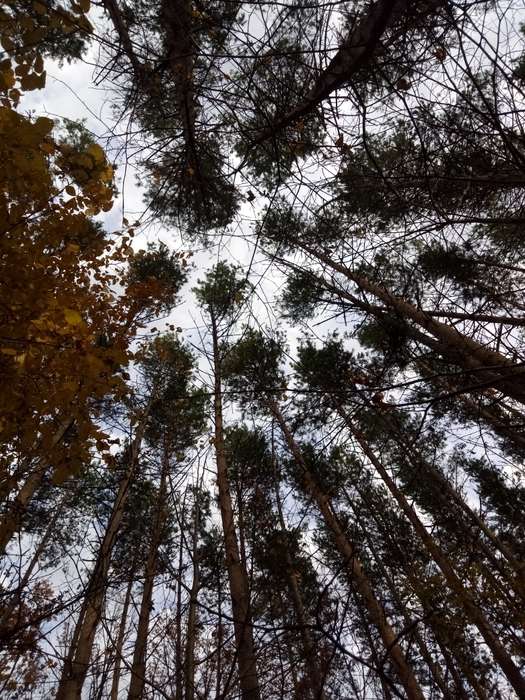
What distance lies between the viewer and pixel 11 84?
5.34ft

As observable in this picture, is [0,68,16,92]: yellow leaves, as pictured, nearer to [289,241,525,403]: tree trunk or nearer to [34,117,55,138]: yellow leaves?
[34,117,55,138]: yellow leaves

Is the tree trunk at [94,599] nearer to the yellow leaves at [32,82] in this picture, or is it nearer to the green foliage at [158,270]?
the yellow leaves at [32,82]

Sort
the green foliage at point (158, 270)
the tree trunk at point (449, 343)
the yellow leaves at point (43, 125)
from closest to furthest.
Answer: the yellow leaves at point (43, 125), the tree trunk at point (449, 343), the green foliage at point (158, 270)

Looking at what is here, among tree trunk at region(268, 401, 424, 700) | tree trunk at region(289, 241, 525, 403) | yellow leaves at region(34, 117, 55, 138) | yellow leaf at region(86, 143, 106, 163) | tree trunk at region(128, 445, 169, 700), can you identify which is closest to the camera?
tree trunk at region(268, 401, 424, 700)

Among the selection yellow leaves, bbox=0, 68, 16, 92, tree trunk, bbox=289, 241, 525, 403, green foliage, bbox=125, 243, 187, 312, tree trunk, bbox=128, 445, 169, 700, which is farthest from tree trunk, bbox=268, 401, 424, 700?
green foliage, bbox=125, 243, 187, 312

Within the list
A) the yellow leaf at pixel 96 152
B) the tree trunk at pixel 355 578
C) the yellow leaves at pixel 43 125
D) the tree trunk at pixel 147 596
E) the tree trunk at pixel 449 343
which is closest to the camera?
the tree trunk at pixel 355 578

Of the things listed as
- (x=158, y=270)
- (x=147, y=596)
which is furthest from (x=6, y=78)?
(x=158, y=270)

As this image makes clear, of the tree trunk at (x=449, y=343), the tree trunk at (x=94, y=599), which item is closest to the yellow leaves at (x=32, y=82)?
the tree trunk at (x=449, y=343)

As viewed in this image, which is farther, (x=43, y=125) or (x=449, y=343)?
(x=449, y=343)

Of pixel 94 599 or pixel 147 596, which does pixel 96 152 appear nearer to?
pixel 94 599

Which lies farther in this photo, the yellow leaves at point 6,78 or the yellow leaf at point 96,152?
the yellow leaf at point 96,152

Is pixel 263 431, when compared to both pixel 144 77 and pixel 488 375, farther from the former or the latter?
pixel 488 375

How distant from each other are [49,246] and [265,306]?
153cm

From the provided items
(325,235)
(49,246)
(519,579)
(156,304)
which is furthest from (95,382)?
(156,304)
